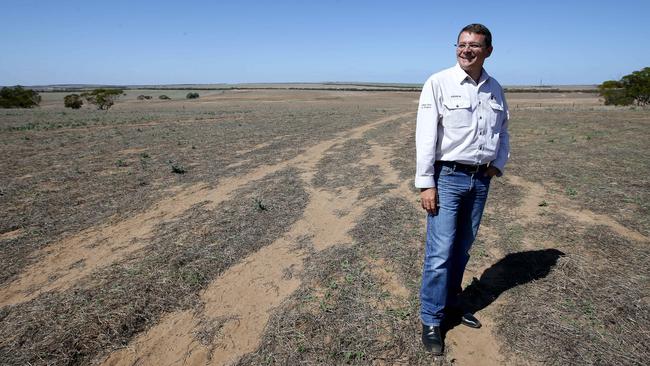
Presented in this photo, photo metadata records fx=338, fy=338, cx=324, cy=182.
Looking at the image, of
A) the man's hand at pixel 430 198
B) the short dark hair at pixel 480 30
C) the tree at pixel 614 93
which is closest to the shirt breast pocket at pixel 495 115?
the short dark hair at pixel 480 30

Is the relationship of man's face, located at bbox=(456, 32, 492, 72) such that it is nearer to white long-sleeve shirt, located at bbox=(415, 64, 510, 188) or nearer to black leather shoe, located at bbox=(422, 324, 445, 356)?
white long-sleeve shirt, located at bbox=(415, 64, 510, 188)

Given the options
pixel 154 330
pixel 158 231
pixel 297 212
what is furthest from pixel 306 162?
pixel 154 330

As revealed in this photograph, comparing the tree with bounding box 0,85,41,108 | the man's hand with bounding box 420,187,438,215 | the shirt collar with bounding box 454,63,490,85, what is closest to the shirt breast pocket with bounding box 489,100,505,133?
the shirt collar with bounding box 454,63,490,85

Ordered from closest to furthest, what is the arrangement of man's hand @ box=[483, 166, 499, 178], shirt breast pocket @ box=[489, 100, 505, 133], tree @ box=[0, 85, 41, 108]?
1. shirt breast pocket @ box=[489, 100, 505, 133]
2. man's hand @ box=[483, 166, 499, 178]
3. tree @ box=[0, 85, 41, 108]

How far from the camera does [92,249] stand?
226 inches

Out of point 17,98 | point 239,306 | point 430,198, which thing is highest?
point 17,98

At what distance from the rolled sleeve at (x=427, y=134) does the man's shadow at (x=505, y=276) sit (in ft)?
6.11

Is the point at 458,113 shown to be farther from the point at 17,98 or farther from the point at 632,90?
the point at 17,98

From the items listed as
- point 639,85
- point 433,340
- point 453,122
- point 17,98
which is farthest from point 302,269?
point 17,98

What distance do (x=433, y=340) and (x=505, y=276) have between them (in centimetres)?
190

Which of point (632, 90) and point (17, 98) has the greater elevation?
point (632, 90)

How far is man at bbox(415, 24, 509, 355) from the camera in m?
2.87

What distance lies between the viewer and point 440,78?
290 cm

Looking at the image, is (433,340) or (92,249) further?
(92,249)
